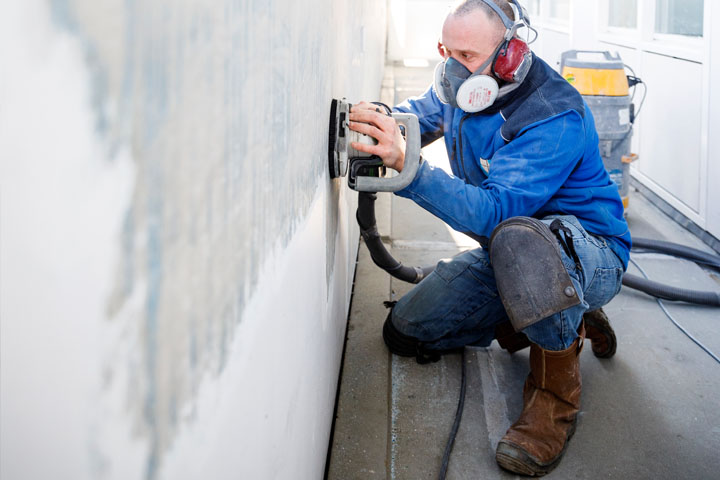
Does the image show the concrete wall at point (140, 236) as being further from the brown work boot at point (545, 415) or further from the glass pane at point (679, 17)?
the glass pane at point (679, 17)

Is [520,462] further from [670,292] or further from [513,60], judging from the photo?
[670,292]

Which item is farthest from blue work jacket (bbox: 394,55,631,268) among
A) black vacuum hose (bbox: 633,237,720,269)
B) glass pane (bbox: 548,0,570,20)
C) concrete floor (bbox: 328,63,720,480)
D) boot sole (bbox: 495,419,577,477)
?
glass pane (bbox: 548,0,570,20)

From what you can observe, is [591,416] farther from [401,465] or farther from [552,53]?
[552,53]

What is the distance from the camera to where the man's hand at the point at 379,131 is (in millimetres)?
1813

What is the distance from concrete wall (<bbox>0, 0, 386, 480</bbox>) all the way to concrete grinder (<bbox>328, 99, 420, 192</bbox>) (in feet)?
2.41

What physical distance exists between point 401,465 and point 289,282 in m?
1.13

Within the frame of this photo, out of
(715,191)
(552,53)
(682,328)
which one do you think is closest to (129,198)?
(682,328)

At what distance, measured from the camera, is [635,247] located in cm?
377

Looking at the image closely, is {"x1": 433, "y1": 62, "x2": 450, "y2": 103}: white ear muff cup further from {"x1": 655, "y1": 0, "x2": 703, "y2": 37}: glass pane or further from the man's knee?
{"x1": 655, "y1": 0, "x2": 703, "y2": 37}: glass pane

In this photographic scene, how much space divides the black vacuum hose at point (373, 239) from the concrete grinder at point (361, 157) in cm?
53

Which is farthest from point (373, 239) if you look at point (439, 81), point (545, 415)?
point (545, 415)

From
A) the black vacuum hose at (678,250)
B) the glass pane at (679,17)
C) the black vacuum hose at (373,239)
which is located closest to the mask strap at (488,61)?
the black vacuum hose at (373,239)

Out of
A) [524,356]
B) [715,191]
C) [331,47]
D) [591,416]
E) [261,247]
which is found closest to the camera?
[261,247]

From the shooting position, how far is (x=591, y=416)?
2.32 meters
